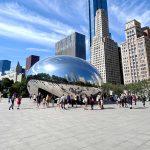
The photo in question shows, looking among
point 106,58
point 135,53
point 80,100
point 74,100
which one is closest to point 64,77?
point 74,100

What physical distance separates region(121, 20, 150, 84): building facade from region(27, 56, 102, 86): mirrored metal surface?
333 feet

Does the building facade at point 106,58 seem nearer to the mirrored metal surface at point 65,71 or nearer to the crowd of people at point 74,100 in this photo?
the mirrored metal surface at point 65,71

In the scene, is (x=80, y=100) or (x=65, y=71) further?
(x=65, y=71)

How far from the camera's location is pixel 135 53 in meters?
130

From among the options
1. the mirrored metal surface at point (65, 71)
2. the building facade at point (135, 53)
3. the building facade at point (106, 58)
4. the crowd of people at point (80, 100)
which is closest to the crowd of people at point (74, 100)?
the crowd of people at point (80, 100)

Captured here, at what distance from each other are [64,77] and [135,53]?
370 ft

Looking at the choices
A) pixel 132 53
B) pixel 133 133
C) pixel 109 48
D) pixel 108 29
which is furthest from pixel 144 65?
pixel 133 133

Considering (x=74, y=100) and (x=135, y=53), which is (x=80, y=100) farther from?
(x=135, y=53)

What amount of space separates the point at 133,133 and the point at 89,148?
2610 mm

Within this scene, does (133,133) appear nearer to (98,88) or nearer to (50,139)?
(50,139)

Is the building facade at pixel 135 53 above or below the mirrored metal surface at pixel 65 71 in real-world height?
above

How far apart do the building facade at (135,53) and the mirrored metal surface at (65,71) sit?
101464mm

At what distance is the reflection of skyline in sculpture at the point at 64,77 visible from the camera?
2530 cm

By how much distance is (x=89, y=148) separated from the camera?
18.6ft
